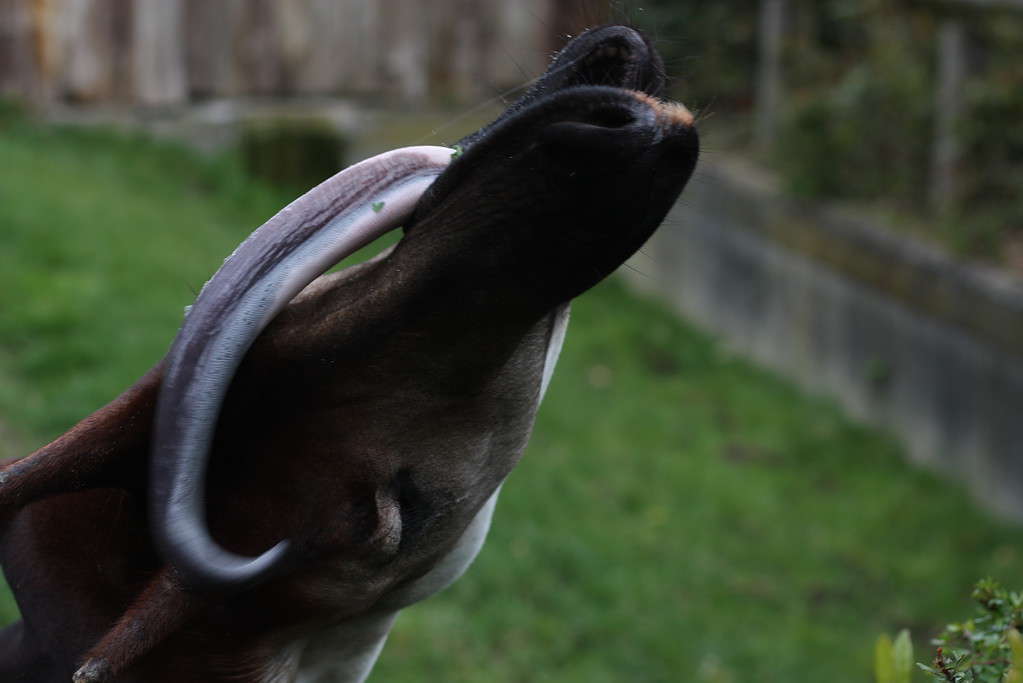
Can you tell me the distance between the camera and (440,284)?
123 centimetres

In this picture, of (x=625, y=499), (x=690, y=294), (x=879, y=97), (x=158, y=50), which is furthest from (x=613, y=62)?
(x=158, y=50)

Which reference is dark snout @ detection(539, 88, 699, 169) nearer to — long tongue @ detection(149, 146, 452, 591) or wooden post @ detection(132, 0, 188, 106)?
long tongue @ detection(149, 146, 452, 591)

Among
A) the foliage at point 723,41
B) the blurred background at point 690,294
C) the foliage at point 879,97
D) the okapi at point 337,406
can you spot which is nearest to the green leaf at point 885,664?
the okapi at point 337,406

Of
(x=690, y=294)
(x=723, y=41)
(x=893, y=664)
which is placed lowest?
(x=690, y=294)

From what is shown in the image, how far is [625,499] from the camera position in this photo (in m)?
6.12

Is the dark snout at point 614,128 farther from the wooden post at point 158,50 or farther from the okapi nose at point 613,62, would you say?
the wooden post at point 158,50

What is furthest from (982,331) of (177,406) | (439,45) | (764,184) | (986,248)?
(177,406)

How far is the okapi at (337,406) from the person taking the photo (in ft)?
3.89

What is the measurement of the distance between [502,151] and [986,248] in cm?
537

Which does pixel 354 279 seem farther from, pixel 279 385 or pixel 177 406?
pixel 177 406

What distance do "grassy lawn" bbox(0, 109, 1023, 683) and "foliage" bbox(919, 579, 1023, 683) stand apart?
124 inches

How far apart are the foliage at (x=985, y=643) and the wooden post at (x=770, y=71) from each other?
23.7 ft

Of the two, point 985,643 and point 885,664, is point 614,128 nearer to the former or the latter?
point 885,664

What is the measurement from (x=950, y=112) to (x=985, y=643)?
5.64m
